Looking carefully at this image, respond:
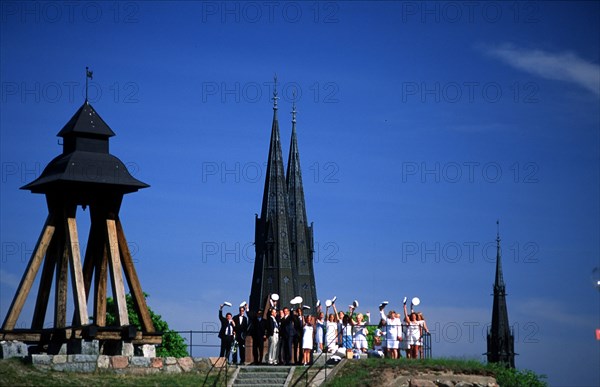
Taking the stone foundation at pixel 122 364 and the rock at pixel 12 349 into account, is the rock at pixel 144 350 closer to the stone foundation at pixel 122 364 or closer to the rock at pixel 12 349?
the stone foundation at pixel 122 364

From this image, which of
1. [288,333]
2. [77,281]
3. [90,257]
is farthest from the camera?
[90,257]

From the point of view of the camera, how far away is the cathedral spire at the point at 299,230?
12262cm

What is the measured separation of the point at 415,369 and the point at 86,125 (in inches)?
507

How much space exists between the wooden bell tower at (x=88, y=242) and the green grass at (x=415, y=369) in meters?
6.63

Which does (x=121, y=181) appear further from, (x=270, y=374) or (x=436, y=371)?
(x=436, y=371)

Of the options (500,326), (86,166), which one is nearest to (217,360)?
(86,166)

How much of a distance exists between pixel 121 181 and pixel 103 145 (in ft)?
5.45

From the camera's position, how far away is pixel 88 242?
40.0 meters

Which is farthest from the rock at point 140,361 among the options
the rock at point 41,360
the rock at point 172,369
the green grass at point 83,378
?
the rock at point 41,360

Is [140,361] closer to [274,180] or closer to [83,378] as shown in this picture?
[83,378]

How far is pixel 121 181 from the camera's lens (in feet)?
128

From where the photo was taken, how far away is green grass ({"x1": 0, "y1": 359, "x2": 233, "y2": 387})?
111 feet

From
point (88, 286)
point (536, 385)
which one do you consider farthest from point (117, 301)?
point (536, 385)

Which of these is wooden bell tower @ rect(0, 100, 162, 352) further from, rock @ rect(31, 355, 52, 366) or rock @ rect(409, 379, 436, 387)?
rock @ rect(409, 379, 436, 387)
